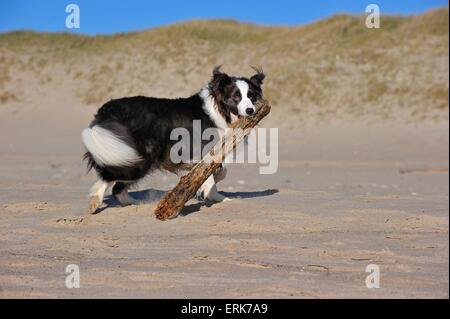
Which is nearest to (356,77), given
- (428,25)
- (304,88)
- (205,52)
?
(304,88)

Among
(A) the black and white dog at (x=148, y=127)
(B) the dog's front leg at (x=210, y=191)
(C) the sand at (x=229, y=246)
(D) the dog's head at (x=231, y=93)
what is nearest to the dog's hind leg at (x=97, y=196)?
(A) the black and white dog at (x=148, y=127)

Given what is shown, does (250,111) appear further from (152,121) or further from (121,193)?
(121,193)

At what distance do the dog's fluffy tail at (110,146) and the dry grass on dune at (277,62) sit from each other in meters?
18.5

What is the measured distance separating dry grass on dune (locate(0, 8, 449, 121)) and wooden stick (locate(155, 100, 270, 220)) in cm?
1766

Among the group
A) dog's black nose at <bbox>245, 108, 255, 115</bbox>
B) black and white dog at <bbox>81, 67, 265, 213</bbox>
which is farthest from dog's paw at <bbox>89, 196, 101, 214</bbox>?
dog's black nose at <bbox>245, 108, 255, 115</bbox>

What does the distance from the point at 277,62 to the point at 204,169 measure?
2395cm

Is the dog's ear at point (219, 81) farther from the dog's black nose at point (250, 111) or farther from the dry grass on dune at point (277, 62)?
the dry grass on dune at point (277, 62)

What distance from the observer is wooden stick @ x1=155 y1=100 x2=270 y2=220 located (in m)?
7.26

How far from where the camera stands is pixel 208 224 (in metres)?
7.06

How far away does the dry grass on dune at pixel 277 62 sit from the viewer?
2664cm

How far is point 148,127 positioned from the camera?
773 cm

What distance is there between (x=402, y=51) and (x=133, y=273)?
85.8 feet

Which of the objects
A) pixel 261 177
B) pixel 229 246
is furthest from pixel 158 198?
pixel 261 177
